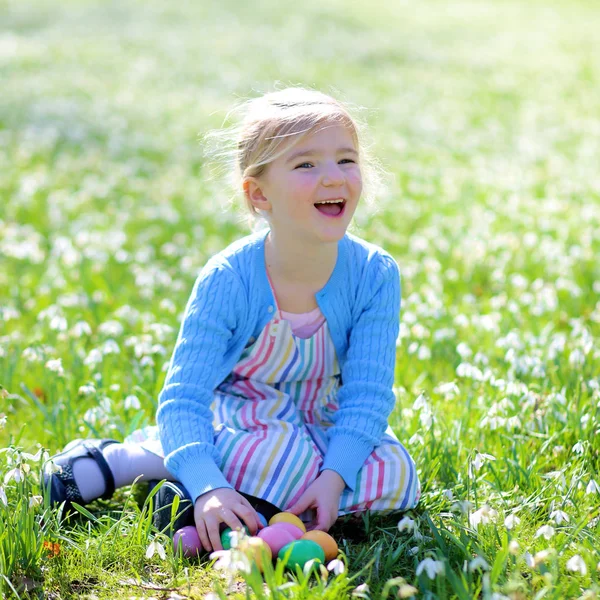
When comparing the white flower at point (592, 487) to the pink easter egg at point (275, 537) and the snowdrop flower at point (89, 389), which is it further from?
the snowdrop flower at point (89, 389)

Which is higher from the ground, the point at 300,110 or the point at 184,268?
the point at 300,110

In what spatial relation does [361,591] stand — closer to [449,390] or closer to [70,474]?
[70,474]

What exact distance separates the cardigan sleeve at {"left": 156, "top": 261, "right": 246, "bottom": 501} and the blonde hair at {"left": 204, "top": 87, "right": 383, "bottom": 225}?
349 mm

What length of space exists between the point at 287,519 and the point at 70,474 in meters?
0.80

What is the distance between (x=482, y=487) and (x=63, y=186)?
19.8 ft

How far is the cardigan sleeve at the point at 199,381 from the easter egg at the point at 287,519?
0.17 m

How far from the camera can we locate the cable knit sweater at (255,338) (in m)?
2.86

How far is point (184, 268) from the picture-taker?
564 cm

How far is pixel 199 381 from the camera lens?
9.61 feet

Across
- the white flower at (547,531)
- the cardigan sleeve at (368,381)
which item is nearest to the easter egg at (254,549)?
the cardigan sleeve at (368,381)

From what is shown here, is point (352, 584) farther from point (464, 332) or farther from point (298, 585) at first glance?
point (464, 332)

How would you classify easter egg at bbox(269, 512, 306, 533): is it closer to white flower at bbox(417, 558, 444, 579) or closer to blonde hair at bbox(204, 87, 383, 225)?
white flower at bbox(417, 558, 444, 579)

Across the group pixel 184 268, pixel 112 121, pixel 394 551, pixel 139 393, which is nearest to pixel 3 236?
pixel 184 268

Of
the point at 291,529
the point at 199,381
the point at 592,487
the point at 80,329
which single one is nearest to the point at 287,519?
the point at 291,529
